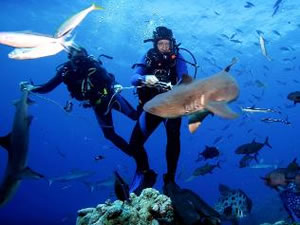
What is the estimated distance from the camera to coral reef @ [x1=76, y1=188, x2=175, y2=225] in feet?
12.8

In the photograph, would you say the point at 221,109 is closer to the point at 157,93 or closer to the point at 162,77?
the point at 162,77

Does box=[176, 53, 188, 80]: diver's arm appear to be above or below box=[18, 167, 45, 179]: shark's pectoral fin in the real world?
below

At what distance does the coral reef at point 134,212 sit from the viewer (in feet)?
12.8

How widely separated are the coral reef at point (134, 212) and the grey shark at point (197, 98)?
1.85 metres

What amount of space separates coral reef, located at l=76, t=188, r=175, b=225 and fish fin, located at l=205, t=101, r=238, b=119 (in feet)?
6.54

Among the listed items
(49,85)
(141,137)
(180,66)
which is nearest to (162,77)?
(180,66)

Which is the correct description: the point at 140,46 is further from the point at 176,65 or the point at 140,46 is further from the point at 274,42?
the point at 176,65

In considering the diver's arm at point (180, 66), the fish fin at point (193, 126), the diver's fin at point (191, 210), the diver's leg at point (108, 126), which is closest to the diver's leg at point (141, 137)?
the diver's leg at point (108, 126)

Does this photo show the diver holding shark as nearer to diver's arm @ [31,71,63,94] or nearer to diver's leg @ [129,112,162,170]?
diver's leg @ [129,112,162,170]

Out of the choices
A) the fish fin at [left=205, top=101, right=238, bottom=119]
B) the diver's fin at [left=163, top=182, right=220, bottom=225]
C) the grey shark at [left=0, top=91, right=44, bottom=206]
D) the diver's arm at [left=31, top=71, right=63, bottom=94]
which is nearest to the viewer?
the fish fin at [left=205, top=101, right=238, bottom=119]

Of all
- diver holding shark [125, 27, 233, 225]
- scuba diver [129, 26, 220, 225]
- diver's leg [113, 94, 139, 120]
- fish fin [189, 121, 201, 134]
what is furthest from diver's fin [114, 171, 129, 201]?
diver's leg [113, 94, 139, 120]

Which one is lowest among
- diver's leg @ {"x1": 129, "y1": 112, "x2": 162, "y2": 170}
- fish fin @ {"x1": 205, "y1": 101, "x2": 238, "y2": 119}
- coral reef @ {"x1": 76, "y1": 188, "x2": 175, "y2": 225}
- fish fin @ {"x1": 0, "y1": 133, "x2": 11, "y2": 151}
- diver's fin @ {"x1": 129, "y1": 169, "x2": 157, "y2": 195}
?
diver's fin @ {"x1": 129, "y1": 169, "x2": 157, "y2": 195}

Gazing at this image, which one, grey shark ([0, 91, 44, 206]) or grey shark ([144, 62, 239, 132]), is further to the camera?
grey shark ([0, 91, 44, 206])

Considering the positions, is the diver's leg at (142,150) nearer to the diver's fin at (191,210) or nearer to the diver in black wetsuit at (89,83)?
the diver in black wetsuit at (89,83)
